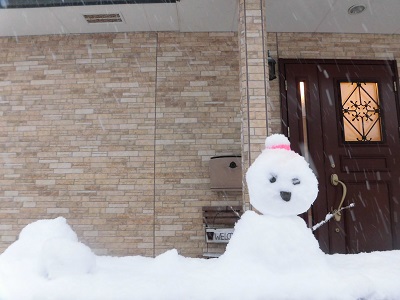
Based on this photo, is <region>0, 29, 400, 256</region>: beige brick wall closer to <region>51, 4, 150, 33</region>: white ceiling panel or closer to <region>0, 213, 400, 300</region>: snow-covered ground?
<region>51, 4, 150, 33</region>: white ceiling panel

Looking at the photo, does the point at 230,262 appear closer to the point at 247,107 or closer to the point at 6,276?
the point at 6,276

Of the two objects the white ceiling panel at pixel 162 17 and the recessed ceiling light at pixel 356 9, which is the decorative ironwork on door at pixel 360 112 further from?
the white ceiling panel at pixel 162 17

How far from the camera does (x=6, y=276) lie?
1.10 m

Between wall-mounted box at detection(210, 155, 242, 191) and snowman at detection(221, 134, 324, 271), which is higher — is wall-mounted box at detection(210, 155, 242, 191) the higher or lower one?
the higher one

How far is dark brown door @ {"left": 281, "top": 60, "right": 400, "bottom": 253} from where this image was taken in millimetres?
5000

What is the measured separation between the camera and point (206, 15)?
4.98 meters

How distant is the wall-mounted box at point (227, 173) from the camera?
15.6ft

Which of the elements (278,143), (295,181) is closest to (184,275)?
(295,181)

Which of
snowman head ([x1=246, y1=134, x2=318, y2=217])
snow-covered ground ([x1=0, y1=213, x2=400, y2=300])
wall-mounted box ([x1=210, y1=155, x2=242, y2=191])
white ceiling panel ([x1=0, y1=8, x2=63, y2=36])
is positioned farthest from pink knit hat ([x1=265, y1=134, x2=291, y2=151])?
white ceiling panel ([x1=0, y1=8, x2=63, y2=36])

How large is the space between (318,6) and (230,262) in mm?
4454

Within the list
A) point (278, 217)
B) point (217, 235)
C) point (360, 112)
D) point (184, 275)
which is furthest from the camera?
point (360, 112)

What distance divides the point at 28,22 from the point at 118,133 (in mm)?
1951

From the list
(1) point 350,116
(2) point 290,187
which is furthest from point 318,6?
(2) point 290,187

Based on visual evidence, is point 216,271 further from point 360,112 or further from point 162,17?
point 360,112
